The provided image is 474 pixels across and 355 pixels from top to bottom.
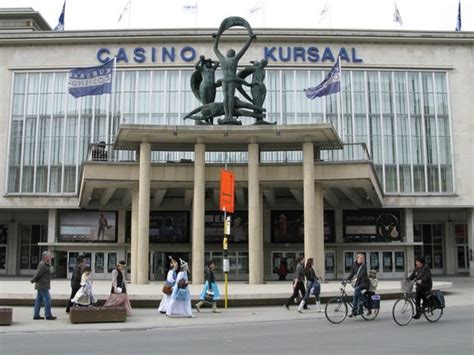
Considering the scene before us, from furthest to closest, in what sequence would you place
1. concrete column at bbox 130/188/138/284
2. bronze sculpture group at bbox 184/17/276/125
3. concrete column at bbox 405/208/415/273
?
concrete column at bbox 405/208/415/273
bronze sculpture group at bbox 184/17/276/125
concrete column at bbox 130/188/138/284

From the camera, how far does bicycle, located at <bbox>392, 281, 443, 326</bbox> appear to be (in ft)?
47.9

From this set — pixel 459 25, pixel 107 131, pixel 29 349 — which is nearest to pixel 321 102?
pixel 459 25

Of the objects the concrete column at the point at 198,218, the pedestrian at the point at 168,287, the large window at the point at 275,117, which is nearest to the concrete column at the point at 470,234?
the large window at the point at 275,117

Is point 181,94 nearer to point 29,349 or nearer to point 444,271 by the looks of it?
point 444,271

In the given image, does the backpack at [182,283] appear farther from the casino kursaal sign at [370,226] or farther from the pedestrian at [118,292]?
the casino kursaal sign at [370,226]

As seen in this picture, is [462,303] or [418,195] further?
[418,195]

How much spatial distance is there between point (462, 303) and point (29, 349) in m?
16.1

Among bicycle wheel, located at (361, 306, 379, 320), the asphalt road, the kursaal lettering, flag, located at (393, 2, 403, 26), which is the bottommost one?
the asphalt road

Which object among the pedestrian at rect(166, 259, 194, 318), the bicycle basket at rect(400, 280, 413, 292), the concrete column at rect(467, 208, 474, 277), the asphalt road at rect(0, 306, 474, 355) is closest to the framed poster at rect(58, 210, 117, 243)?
the pedestrian at rect(166, 259, 194, 318)

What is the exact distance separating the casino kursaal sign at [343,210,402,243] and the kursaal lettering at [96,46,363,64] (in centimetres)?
1240

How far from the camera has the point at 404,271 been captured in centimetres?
4319

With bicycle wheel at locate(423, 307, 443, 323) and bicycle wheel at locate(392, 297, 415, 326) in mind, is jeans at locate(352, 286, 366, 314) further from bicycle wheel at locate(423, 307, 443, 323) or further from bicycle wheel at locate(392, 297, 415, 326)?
bicycle wheel at locate(423, 307, 443, 323)

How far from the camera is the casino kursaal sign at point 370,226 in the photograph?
43906 millimetres

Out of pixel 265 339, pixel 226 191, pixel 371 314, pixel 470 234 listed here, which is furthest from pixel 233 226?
pixel 265 339
